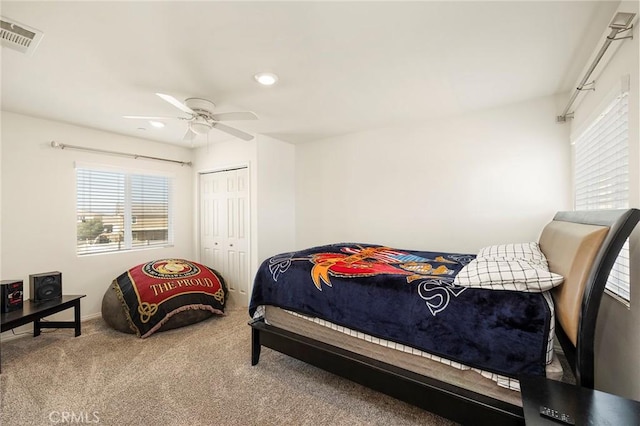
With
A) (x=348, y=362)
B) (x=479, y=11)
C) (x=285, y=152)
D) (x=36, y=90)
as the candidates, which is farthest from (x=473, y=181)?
(x=36, y=90)

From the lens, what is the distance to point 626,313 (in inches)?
57.4

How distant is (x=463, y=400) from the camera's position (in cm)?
146

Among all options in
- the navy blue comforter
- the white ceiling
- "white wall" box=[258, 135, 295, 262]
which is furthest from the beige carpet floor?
the white ceiling

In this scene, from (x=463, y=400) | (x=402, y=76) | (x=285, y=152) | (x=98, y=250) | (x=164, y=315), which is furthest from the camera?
(x=285, y=152)

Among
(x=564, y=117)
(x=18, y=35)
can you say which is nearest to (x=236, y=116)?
(x=18, y=35)

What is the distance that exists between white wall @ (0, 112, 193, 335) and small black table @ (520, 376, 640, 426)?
4.59 metres

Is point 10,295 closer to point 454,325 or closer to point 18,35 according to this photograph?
point 18,35

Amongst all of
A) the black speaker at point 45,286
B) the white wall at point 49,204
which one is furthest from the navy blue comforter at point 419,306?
the white wall at point 49,204

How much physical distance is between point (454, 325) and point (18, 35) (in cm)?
313

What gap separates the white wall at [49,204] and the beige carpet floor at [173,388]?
2.70ft

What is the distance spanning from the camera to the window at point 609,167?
5.16 ft

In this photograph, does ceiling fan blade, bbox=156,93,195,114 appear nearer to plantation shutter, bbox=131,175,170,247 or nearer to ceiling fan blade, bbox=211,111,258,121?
ceiling fan blade, bbox=211,111,258,121

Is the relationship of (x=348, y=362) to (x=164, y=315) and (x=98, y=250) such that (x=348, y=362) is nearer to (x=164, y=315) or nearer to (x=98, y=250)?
(x=164, y=315)

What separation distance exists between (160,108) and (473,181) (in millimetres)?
3501
